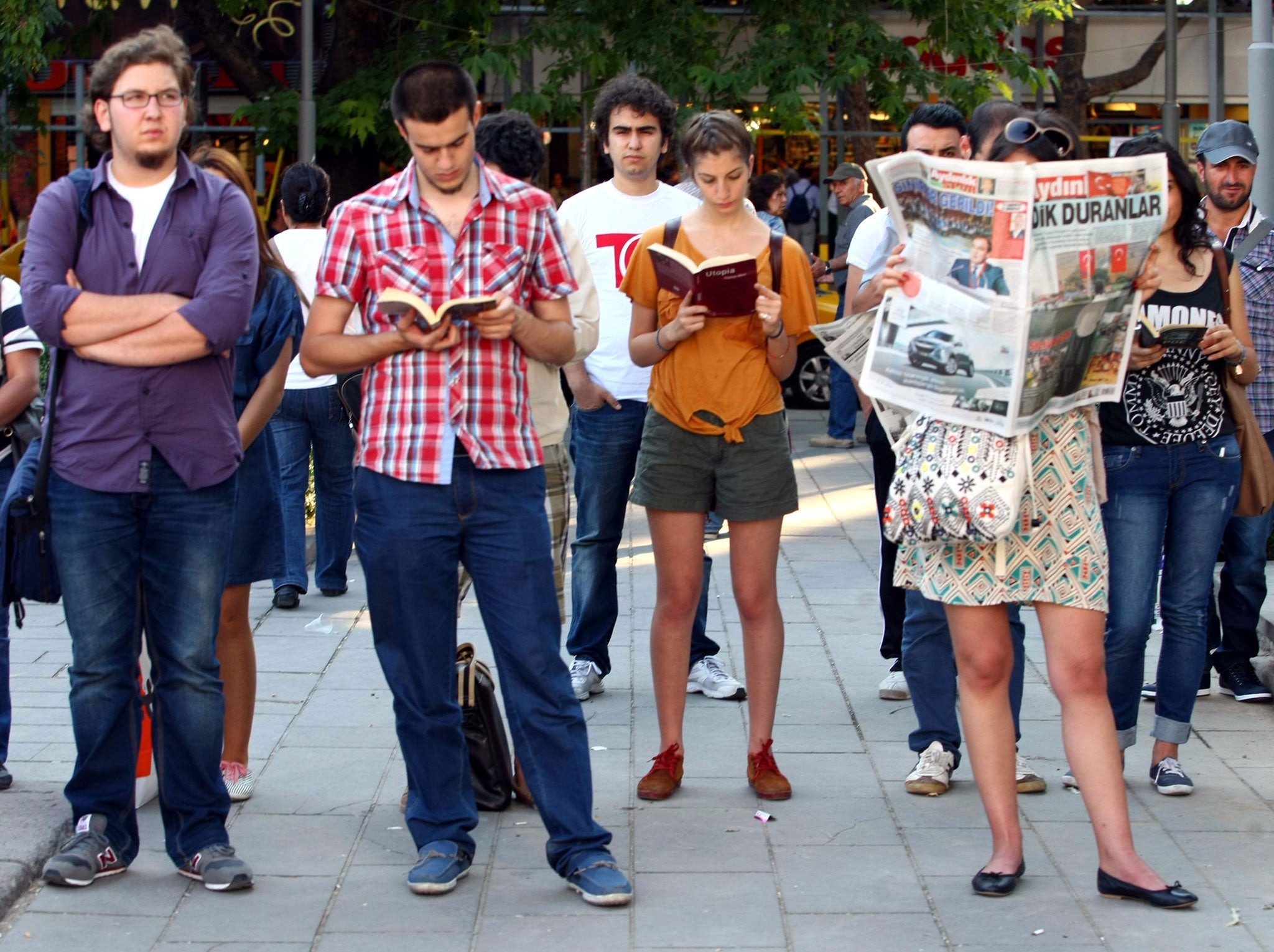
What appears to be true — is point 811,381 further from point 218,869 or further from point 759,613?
point 218,869

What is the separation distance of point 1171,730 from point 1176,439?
0.97 meters

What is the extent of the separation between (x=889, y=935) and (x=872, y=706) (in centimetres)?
206

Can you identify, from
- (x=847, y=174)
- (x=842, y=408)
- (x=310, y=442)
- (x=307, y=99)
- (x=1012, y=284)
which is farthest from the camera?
(x=307, y=99)

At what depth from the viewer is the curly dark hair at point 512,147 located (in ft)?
15.9

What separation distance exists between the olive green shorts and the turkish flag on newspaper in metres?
1.38

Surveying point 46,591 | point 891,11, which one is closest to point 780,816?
point 46,591

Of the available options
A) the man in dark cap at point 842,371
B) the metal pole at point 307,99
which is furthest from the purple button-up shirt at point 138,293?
the metal pole at point 307,99

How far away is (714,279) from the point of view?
4582 mm

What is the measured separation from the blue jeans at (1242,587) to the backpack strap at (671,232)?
2.41 metres

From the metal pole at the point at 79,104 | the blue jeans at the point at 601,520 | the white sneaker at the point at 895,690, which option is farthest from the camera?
the metal pole at the point at 79,104

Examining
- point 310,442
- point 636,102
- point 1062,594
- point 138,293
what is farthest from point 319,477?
point 1062,594

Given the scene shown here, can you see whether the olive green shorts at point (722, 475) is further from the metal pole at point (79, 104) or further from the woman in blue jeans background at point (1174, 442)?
the metal pole at point (79, 104)

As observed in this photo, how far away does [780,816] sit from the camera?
475 centimetres

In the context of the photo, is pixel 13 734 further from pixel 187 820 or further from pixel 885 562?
pixel 885 562
